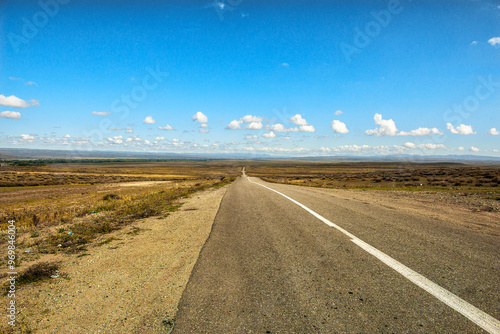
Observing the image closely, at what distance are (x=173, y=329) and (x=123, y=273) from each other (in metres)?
2.20

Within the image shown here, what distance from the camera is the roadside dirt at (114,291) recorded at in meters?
3.02

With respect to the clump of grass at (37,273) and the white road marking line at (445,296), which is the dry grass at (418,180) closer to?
the white road marking line at (445,296)

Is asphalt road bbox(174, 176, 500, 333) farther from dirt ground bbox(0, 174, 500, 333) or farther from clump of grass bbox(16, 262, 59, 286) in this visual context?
clump of grass bbox(16, 262, 59, 286)

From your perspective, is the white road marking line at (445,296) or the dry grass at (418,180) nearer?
the white road marking line at (445,296)

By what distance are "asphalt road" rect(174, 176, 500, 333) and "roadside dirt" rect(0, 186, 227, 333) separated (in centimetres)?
32

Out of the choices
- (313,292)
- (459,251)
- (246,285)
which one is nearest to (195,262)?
(246,285)

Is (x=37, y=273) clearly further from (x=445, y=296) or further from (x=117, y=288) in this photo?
(x=445, y=296)

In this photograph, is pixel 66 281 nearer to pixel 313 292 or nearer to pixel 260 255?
pixel 260 255

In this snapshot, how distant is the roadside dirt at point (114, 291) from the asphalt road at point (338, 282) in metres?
0.32

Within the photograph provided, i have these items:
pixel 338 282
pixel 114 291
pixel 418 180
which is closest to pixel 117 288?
pixel 114 291

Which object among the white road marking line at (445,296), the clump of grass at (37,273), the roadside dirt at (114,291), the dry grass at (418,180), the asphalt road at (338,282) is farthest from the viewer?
the dry grass at (418,180)

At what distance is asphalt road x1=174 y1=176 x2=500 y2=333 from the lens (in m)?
2.76

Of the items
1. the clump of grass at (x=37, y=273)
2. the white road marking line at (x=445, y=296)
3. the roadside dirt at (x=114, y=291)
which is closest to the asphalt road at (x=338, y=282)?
the white road marking line at (x=445, y=296)

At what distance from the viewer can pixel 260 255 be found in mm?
4926
